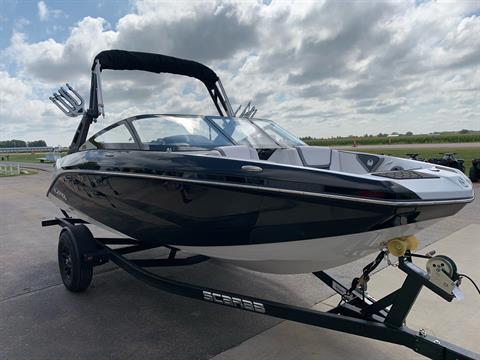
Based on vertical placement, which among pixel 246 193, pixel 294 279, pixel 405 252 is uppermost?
pixel 246 193

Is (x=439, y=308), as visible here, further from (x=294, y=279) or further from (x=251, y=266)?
(x=251, y=266)

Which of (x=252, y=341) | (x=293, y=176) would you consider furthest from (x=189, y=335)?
(x=293, y=176)

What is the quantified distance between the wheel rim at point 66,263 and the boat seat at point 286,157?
209cm

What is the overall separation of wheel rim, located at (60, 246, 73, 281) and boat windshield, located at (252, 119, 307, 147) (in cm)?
218

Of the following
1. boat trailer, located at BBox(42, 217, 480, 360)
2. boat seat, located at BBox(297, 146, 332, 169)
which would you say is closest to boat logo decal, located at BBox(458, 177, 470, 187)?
boat trailer, located at BBox(42, 217, 480, 360)

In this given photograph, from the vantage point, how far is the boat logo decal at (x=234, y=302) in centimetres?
258

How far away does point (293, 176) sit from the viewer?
2174 mm

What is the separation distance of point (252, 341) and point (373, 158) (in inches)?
70.1

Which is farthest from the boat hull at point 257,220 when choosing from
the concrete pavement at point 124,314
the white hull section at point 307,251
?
the concrete pavement at point 124,314

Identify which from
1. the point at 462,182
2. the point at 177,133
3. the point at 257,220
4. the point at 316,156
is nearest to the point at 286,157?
the point at 316,156

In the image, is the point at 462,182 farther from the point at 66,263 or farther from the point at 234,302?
the point at 66,263

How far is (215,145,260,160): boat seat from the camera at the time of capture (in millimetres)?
3118

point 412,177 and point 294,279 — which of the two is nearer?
point 412,177

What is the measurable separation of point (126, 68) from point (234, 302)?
3.21 meters
